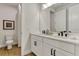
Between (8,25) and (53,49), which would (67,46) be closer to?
(53,49)

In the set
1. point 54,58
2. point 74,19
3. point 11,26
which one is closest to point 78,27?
point 74,19

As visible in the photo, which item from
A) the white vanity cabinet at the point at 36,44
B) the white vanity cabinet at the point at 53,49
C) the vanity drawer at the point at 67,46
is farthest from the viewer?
the white vanity cabinet at the point at 36,44

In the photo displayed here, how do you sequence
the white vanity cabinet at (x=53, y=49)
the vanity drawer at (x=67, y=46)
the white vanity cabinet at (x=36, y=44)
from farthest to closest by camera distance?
the white vanity cabinet at (x=36, y=44) → the white vanity cabinet at (x=53, y=49) → the vanity drawer at (x=67, y=46)

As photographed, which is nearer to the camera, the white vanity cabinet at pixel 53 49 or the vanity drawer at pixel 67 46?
the vanity drawer at pixel 67 46

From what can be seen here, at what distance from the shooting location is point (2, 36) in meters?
1.42

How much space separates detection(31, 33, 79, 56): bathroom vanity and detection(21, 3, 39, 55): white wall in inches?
3.2

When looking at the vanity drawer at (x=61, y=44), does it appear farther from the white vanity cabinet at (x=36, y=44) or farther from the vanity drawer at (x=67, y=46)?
the white vanity cabinet at (x=36, y=44)

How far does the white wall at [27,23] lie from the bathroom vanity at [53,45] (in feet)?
0.27

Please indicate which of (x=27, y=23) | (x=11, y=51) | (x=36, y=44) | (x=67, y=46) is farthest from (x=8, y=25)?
(x=67, y=46)

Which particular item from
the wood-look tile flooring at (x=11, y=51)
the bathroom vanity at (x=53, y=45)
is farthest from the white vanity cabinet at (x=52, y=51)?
the wood-look tile flooring at (x=11, y=51)

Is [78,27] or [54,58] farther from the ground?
[78,27]

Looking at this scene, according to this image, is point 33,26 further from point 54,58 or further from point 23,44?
point 54,58

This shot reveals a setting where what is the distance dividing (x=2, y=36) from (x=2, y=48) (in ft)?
0.56

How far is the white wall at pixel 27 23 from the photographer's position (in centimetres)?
138
